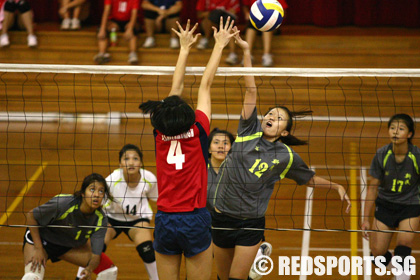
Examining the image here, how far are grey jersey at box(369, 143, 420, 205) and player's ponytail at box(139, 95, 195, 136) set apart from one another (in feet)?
8.02

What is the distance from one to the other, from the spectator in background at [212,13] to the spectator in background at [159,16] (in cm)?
45

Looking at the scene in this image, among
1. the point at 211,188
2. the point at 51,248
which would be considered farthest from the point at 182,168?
the point at 51,248

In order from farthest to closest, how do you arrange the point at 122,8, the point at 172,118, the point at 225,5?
the point at 122,8 → the point at 225,5 → the point at 172,118

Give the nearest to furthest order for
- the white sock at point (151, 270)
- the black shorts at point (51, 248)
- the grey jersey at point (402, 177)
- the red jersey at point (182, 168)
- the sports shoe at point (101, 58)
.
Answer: the red jersey at point (182, 168) → the black shorts at point (51, 248) → the grey jersey at point (402, 177) → the white sock at point (151, 270) → the sports shoe at point (101, 58)

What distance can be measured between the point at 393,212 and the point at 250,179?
165cm

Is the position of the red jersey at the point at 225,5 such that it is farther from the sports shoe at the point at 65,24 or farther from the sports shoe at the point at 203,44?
the sports shoe at the point at 65,24

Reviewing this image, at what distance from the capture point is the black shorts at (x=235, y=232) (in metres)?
4.86

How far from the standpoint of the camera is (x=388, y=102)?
10.7 m

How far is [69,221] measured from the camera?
536 cm

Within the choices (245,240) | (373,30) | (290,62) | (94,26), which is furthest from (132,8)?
(245,240)

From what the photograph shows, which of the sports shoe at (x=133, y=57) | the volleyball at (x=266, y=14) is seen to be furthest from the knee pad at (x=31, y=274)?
the sports shoe at (x=133, y=57)

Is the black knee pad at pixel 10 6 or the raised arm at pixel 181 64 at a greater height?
the black knee pad at pixel 10 6

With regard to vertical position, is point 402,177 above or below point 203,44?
below

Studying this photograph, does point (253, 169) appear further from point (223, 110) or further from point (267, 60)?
point (267, 60)
